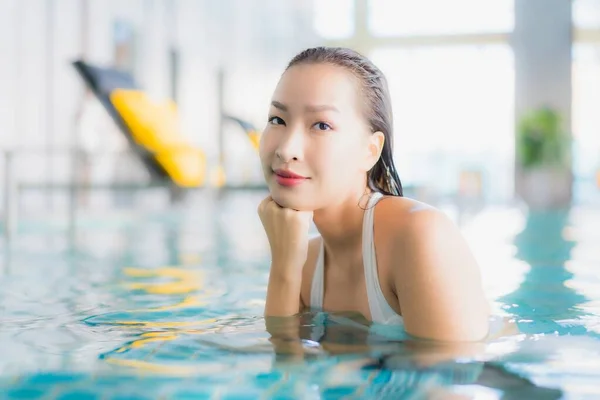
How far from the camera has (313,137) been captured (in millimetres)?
1511

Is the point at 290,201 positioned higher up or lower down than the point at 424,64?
lower down

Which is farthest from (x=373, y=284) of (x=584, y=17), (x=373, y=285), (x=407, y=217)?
(x=584, y=17)

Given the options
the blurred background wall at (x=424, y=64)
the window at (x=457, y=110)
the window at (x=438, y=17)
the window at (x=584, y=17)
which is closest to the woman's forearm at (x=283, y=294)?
the blurred background wall at (x=424, y=64)

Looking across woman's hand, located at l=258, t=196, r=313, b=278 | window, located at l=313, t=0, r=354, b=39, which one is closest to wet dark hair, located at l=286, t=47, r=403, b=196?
woman's hand, located at l=258, t=196, r=313, b=278

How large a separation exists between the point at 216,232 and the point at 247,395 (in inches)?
204

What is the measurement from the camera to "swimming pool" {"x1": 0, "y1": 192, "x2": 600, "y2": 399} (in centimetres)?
121

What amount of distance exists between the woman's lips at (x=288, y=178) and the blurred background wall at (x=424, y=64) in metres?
8.30

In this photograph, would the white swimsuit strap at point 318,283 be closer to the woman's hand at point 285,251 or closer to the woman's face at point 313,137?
the woman's hand at point 285,251

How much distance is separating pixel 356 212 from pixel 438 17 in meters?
14.2

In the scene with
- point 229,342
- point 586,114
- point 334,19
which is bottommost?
point 229,342

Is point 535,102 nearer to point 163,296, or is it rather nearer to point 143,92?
point 143,92

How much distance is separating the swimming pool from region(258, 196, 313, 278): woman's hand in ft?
0.43

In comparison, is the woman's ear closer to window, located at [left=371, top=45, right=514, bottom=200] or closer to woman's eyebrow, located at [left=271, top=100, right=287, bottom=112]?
woman's eyebrow, located at [left=271, top=100, right=287, bottom=112]

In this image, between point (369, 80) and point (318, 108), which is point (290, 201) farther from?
point (369, 80)
